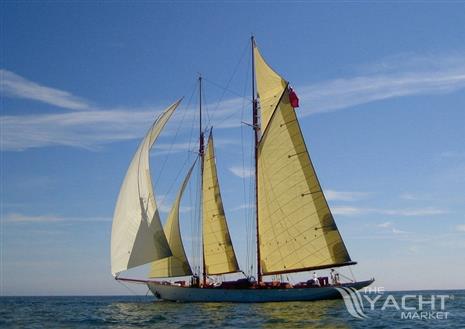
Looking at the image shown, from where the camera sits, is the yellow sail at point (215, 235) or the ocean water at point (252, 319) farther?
the yellow sail at point (215, 235)

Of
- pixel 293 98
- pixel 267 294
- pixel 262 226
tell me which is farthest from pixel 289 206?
pixel 293 98

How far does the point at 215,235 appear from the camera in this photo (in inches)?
2248

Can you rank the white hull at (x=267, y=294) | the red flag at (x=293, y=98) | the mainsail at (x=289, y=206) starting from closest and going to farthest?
the mainsail at (x=289, y=206) < the white hull at (x=267, y=294) < the red flag at (x=293, y=98)

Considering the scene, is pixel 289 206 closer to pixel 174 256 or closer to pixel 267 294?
pixel 267 294

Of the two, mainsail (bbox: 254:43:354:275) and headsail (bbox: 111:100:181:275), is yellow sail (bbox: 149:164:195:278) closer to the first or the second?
headsail (bbox: 111:100:181:275)

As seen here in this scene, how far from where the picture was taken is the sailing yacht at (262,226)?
176 feet

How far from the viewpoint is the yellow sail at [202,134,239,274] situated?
56.9 metres

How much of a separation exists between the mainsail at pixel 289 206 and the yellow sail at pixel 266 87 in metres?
0.19

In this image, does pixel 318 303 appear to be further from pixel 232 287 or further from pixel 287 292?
pixel 232 287

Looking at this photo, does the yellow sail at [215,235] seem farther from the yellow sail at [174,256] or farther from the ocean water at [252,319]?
the ocean water at [252,319]

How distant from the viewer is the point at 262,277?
56.2 m

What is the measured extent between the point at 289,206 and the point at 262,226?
3.77 metres

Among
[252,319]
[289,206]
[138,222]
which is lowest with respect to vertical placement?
[252,319]

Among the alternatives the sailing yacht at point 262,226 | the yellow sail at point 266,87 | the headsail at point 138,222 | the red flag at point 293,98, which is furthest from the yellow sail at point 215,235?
the red flag at point 293,98
